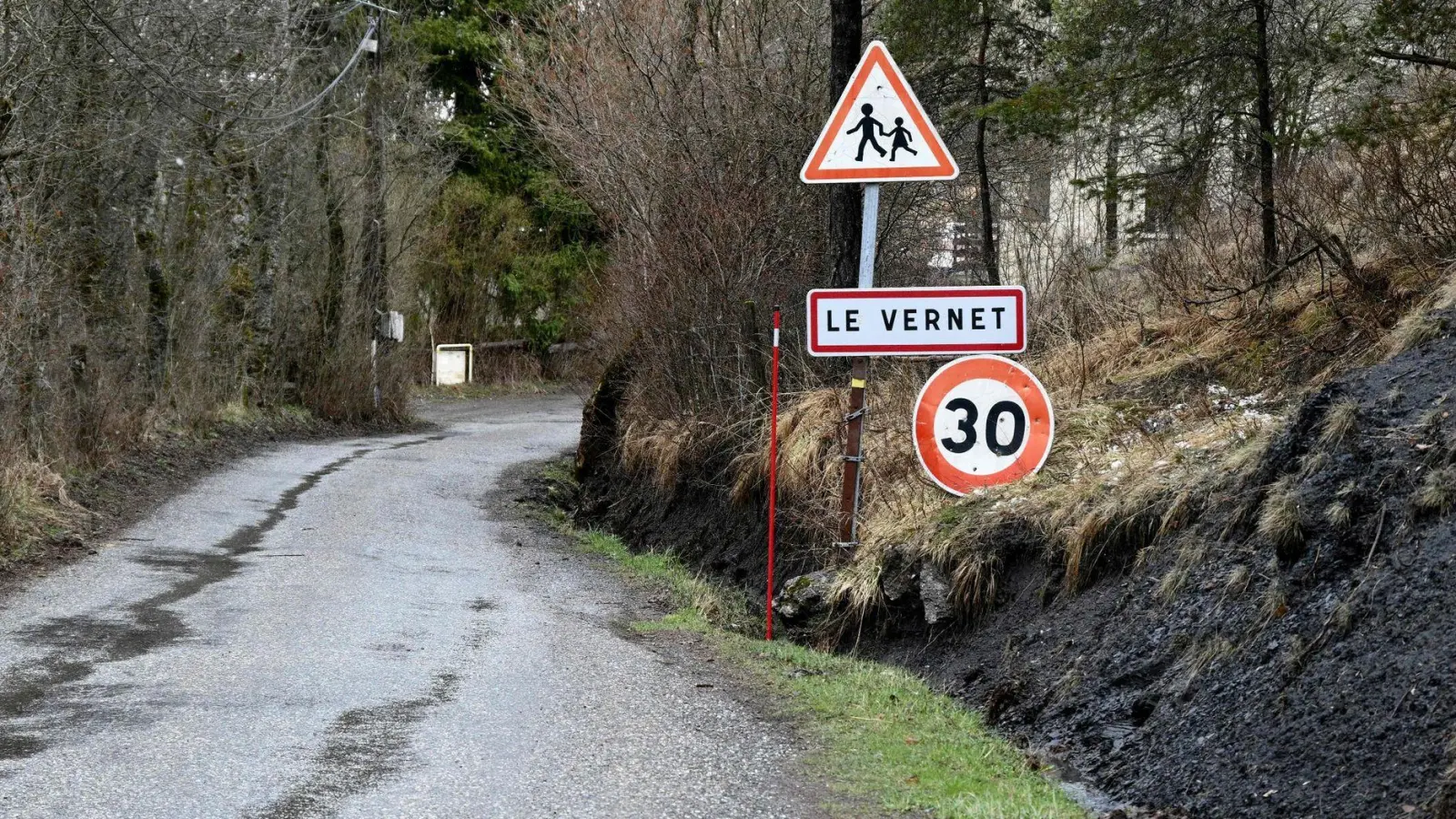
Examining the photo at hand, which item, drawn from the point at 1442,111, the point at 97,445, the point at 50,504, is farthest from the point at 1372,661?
the point at 97,445

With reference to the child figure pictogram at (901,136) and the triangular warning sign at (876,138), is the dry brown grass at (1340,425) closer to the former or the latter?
the triangular warning sign at (876,138)

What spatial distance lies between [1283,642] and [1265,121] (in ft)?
26.6

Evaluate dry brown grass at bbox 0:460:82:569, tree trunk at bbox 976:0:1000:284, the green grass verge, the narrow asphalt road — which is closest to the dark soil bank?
the green grass verge

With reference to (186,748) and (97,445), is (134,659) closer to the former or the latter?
(186,748)

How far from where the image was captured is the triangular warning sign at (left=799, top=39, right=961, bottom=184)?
856 centimetres

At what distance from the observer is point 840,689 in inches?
288

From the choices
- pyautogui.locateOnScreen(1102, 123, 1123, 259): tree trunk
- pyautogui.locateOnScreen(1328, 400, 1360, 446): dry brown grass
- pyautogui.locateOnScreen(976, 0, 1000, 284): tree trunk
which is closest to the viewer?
pyautogui.locateOnScreen(1328, 400, 1360, 446): dry brown grass

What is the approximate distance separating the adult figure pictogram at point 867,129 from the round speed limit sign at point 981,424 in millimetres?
1294

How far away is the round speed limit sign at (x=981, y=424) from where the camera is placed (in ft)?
27.1

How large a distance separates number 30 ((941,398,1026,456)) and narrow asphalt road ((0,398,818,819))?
1922mm

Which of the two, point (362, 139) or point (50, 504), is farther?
point (362, 139)

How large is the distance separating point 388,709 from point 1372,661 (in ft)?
13.3

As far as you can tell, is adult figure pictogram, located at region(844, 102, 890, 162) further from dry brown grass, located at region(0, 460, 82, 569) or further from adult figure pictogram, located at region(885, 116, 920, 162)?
dry brown grass, located at region(0, 460, 82, 569)

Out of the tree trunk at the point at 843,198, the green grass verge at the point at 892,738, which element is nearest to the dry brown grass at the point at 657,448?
the tree trunk at the point at 843,198
